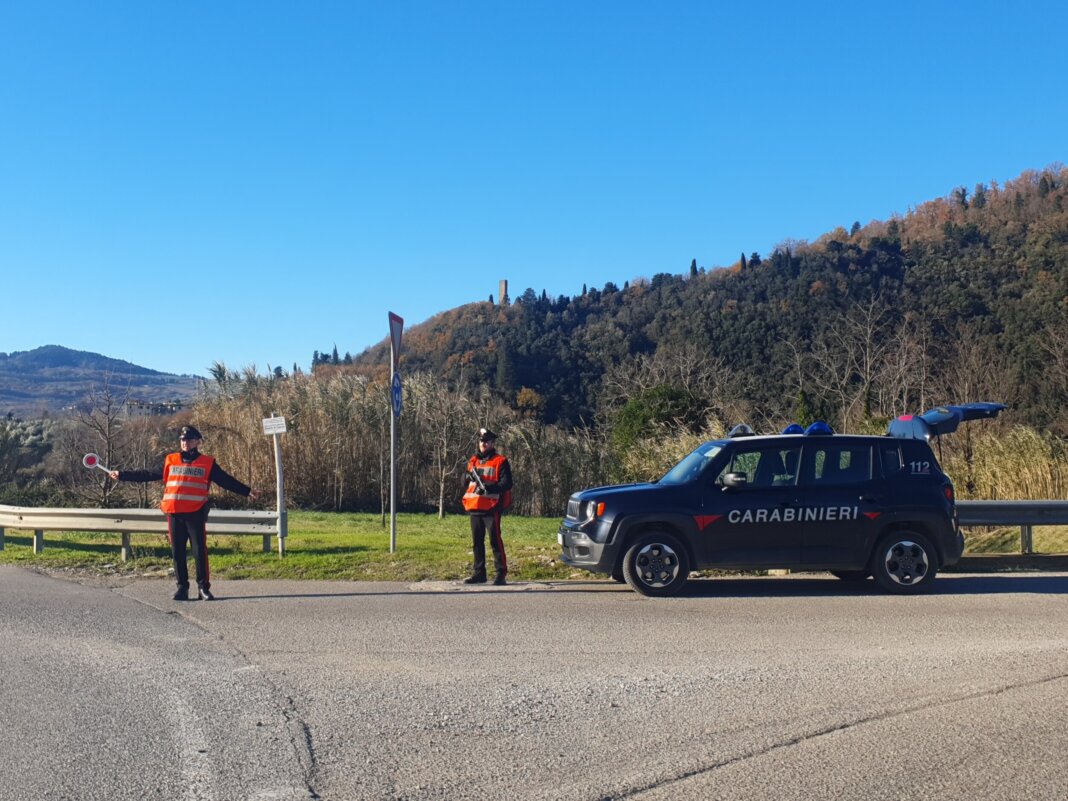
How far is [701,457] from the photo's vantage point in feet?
37.9

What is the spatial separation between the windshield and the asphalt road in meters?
1.45

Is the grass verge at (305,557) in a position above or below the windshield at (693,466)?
below

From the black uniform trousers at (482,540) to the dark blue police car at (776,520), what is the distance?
0.91 meters

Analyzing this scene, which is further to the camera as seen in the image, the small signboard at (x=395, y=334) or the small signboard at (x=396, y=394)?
the small signboard at (x=395, y=334)

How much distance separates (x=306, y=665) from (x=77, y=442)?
28932 mm

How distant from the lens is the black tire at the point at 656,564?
424 inches

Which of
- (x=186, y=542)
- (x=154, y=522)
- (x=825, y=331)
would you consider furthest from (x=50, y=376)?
(x=186, y=542)

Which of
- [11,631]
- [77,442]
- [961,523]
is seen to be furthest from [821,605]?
[77,442]

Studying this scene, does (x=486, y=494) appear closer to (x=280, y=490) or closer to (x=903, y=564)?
(x=280, y=490)

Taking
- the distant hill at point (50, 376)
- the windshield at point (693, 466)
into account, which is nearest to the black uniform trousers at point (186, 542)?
the windshield at point (693, 466)

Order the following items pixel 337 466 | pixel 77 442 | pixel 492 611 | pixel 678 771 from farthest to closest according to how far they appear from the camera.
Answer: pixel 77 442, pixel 337 466, pixel 492 611, pixel 678 771

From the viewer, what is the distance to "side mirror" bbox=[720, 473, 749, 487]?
10.8 metres

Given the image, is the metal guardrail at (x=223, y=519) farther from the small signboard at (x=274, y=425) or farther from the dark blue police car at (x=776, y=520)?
the dark blue police car at (x=776, y=520)

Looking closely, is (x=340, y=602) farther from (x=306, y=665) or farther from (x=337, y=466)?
(x=337, y=466)
